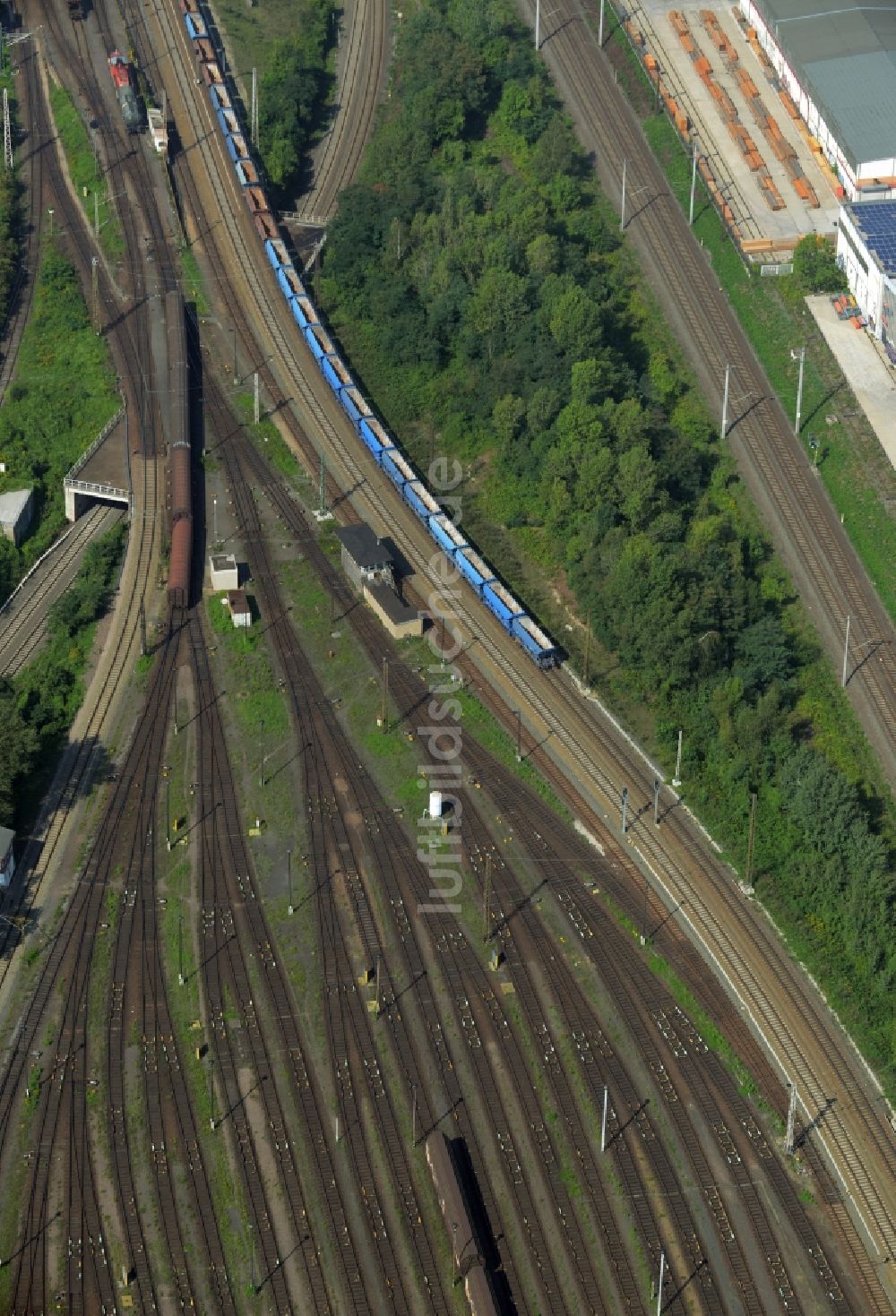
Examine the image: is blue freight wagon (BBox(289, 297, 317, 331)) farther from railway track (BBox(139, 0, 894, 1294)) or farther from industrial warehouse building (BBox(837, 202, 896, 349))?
industrial warehouse building (BBox(837, 202, 896, 349))

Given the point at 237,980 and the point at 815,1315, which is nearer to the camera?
the point at 815,1315

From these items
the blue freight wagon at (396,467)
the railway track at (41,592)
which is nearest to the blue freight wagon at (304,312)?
the blue freight wagon at (396,467)

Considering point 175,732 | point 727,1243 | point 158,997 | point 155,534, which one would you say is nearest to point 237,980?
point 158,997

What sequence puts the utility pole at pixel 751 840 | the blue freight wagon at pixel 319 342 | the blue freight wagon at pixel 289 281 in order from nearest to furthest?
the utility pole at pixel 751 840, the blue freight wagon at pixel 319 342, the blue freight wagon at pixel 289 281

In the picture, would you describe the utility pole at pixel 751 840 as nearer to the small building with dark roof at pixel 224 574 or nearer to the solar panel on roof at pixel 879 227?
the small building with dark roof at pixel 224 574

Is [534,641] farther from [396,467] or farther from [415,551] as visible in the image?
[396,467]

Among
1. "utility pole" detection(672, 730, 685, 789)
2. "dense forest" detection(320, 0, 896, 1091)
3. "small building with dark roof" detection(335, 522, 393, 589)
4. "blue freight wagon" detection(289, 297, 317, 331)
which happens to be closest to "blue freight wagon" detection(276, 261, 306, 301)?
"blue freight wagon" detection(289, 297, 317, 331)

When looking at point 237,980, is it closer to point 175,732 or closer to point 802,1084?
point 175,732

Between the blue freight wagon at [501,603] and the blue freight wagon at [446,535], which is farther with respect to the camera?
the blue freight wagon at [446,535]
